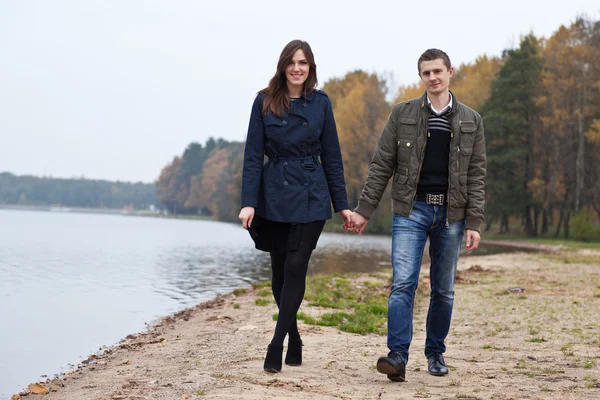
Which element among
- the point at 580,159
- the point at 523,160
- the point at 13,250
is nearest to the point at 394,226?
the point at 13,250

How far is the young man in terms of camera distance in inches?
183

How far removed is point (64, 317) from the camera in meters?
9.76

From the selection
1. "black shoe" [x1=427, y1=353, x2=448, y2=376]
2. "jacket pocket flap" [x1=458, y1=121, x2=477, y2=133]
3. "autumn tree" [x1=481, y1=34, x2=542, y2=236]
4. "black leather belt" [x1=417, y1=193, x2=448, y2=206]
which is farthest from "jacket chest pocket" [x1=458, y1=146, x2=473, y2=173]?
"autumn tree" [x1=481, y1=34, x2=542, y2=236]

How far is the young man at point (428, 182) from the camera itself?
465 cm

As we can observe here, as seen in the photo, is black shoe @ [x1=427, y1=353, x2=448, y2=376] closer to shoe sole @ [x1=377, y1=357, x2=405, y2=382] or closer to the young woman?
shoe sole @ [x1=377, y1=357, x2=405, y2=382]

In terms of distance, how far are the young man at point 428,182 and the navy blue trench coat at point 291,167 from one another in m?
0.33

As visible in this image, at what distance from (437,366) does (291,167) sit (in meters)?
1.82

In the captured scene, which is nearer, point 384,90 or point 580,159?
point 580,159

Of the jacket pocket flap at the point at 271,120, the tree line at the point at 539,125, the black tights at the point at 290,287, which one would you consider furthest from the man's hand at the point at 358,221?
the tree line at the point at 539,125

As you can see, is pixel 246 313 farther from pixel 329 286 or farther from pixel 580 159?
pixel 580 159

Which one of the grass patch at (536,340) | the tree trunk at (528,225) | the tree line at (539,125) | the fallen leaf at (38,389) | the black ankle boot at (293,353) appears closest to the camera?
the black ankle boot at (293,353)

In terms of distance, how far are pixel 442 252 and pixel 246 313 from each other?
15.5 ft

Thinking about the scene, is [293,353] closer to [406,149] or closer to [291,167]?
[291,167]

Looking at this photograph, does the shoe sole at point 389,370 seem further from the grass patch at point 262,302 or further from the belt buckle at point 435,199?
the grass patch at point 262,302
